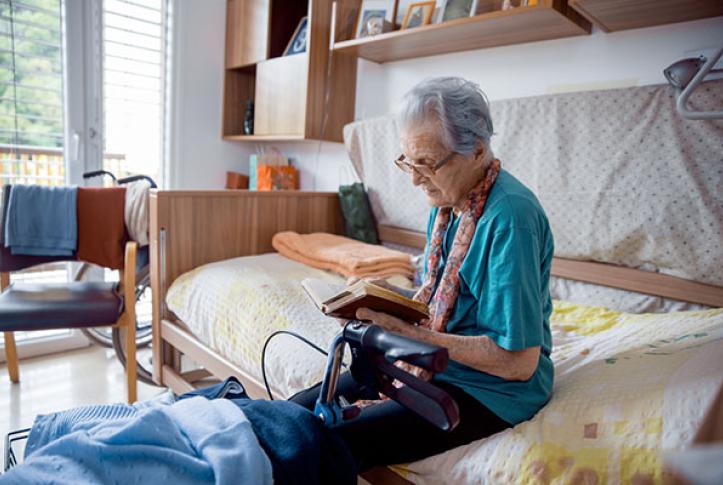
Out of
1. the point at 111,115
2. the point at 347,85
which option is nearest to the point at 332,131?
the point at 347,85

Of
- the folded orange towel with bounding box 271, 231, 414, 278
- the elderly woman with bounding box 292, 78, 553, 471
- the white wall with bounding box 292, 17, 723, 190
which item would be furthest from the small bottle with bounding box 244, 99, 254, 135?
the elderly woman with bounding box 292, 78, 553, 471

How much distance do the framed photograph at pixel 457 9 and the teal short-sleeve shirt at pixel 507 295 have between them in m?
1.04

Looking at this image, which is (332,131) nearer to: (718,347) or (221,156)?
(221,156)

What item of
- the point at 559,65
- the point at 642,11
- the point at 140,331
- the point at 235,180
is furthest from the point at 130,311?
the point at 642,11

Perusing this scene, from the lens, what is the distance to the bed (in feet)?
2.76

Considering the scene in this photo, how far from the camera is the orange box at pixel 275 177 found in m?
2.74

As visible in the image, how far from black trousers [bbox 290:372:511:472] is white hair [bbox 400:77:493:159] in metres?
0.48

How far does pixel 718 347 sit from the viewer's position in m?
0.98

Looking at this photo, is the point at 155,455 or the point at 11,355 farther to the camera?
the point at 11,355

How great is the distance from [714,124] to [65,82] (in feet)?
8.99

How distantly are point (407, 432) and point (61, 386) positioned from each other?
1.96 metres

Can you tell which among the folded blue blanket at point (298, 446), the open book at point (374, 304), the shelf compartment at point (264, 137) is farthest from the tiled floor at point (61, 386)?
the open book at point (374, 304)

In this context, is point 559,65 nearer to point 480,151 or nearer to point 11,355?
point 480,151

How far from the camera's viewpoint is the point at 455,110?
0.95m
